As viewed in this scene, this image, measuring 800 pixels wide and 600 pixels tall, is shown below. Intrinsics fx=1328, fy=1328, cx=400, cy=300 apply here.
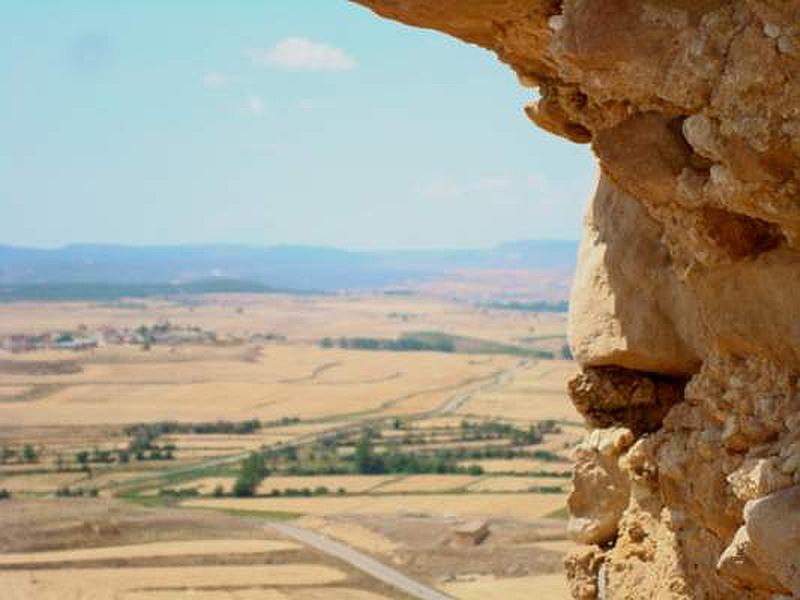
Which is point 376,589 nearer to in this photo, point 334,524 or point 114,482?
point 334,524

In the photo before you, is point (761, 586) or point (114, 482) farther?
point (114, 482)

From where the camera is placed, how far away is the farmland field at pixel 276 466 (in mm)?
39219

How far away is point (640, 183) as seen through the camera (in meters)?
6.63

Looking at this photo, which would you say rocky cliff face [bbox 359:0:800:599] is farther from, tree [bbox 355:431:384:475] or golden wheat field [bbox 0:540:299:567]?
tree [bbox 355:431:384:475]

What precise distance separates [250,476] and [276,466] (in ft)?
16.6

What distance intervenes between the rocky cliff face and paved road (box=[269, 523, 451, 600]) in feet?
92.8

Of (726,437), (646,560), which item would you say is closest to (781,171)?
(726,437)

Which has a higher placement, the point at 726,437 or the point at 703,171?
the point at 703,171

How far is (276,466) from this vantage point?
211ft

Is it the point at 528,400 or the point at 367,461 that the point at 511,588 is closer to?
the point at 367,461

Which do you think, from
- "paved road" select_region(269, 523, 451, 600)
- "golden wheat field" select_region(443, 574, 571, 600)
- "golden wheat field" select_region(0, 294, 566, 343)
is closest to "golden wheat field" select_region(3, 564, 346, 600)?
"paved road" select_region(269, 523, 451, 600)

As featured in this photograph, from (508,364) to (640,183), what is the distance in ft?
388

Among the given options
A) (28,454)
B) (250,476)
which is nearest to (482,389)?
(28,454)

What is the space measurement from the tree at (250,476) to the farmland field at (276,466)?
378mm
